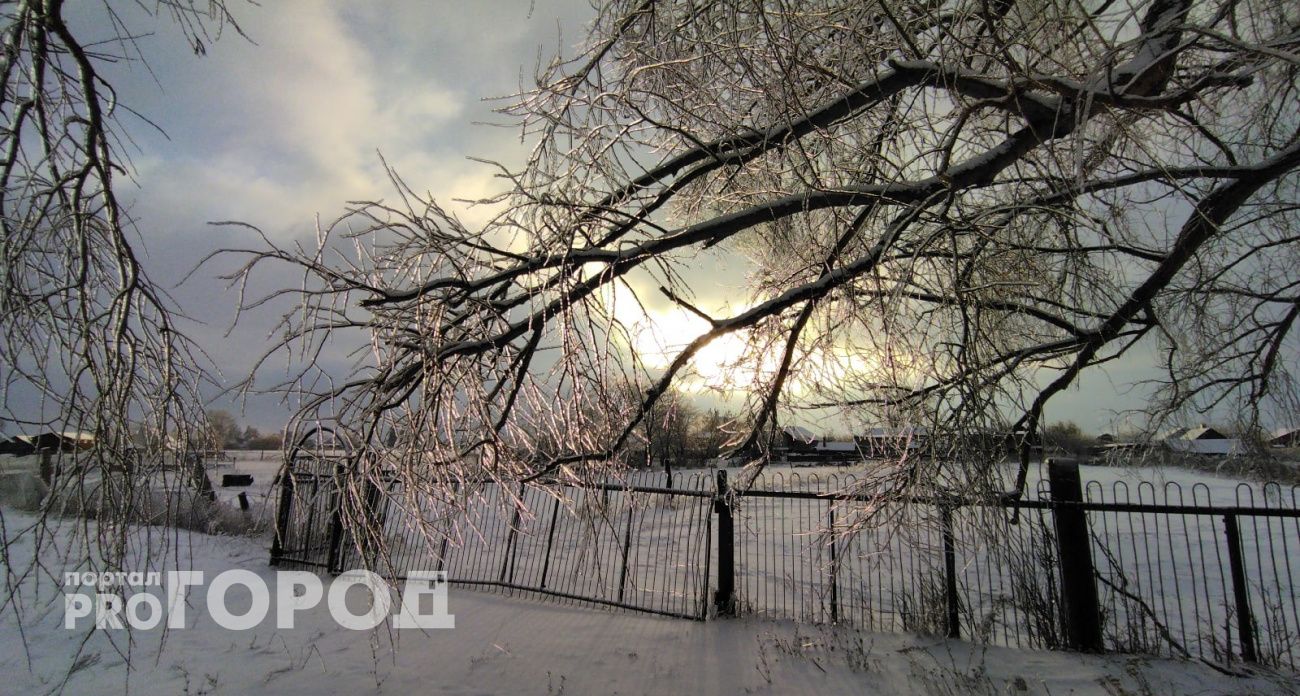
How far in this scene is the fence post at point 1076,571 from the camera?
639 centimetres

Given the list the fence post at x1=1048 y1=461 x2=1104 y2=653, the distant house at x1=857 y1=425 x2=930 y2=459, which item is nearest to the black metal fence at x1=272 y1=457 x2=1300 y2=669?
the fence post at x1=1048 y1=461 x2=1104 y2=653

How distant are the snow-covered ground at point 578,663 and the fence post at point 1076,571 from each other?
34 cm

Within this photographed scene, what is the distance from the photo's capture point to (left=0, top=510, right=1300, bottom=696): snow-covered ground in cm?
574

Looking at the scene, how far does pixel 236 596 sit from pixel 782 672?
26.8ft

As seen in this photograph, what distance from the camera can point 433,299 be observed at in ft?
11.4

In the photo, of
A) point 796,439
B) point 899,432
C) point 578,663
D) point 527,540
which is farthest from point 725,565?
point 527,540

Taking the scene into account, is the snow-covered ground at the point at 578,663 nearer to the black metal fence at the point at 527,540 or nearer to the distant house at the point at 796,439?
the black metal fence at the point at 527,540

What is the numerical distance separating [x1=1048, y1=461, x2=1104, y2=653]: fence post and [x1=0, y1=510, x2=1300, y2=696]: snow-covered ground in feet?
1.10

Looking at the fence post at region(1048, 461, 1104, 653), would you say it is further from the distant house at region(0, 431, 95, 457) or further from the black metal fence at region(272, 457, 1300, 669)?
the distant house at region(0, 431, 95, 457)

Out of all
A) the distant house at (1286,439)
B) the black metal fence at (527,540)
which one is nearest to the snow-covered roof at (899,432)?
the black metal fence at (527,540)

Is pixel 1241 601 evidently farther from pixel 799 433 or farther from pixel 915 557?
pixel 799 433

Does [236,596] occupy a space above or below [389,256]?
below

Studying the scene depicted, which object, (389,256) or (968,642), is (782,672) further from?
(389,256)

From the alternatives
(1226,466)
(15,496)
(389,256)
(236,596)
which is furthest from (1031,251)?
(15,496)
